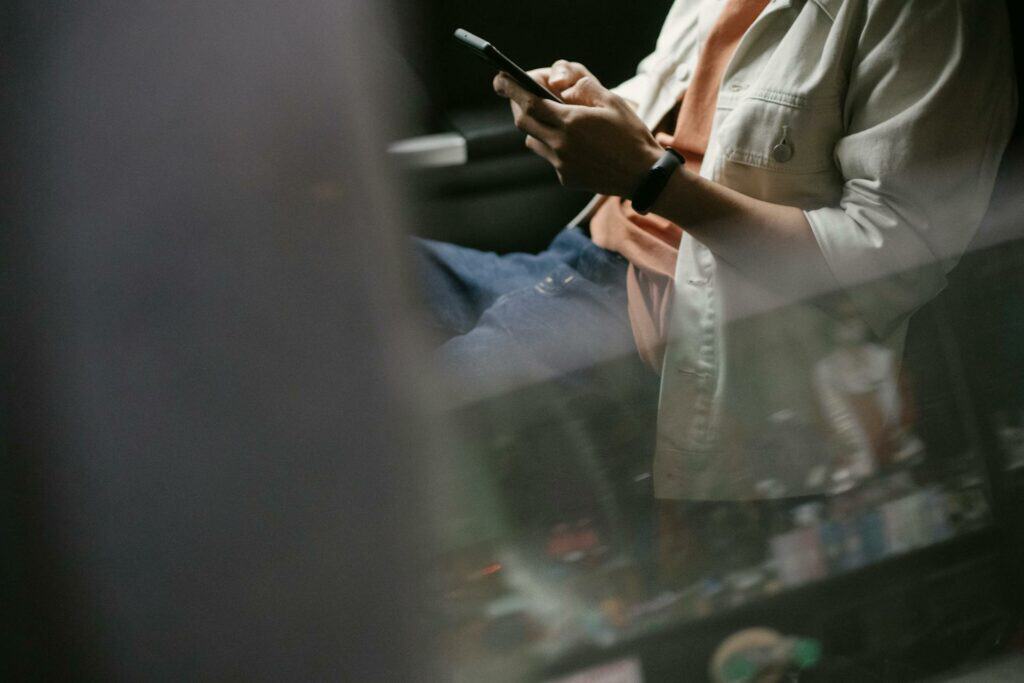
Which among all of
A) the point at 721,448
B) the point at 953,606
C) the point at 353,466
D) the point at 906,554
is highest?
the point at 353,466

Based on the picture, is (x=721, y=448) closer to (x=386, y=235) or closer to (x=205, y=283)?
(x=386, y=235)

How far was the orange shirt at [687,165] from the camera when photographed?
1.51m

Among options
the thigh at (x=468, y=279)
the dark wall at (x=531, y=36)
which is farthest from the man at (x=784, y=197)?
the dark wall at (x=531, y=36)

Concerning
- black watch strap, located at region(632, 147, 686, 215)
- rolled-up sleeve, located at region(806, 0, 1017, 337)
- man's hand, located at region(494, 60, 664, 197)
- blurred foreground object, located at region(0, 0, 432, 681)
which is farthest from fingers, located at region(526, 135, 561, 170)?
blurred foreground object, located at region(0, 0, 432, 681)

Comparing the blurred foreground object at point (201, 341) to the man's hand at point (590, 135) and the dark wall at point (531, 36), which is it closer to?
the man's hand at point (590, 135)

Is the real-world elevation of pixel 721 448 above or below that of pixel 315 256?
below

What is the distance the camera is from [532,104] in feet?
4.76

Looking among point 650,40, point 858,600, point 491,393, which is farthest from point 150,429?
point 650,40

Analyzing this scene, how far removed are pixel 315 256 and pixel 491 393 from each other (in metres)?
0.35

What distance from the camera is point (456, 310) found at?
172 centimetres

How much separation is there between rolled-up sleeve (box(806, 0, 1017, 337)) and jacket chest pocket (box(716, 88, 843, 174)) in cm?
2

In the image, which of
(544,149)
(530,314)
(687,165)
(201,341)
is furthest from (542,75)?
(201,341)

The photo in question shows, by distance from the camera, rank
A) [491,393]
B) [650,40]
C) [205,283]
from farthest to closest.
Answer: [650,40]
[491,393]
[205,283]

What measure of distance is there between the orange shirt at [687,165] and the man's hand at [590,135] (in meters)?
0.16
